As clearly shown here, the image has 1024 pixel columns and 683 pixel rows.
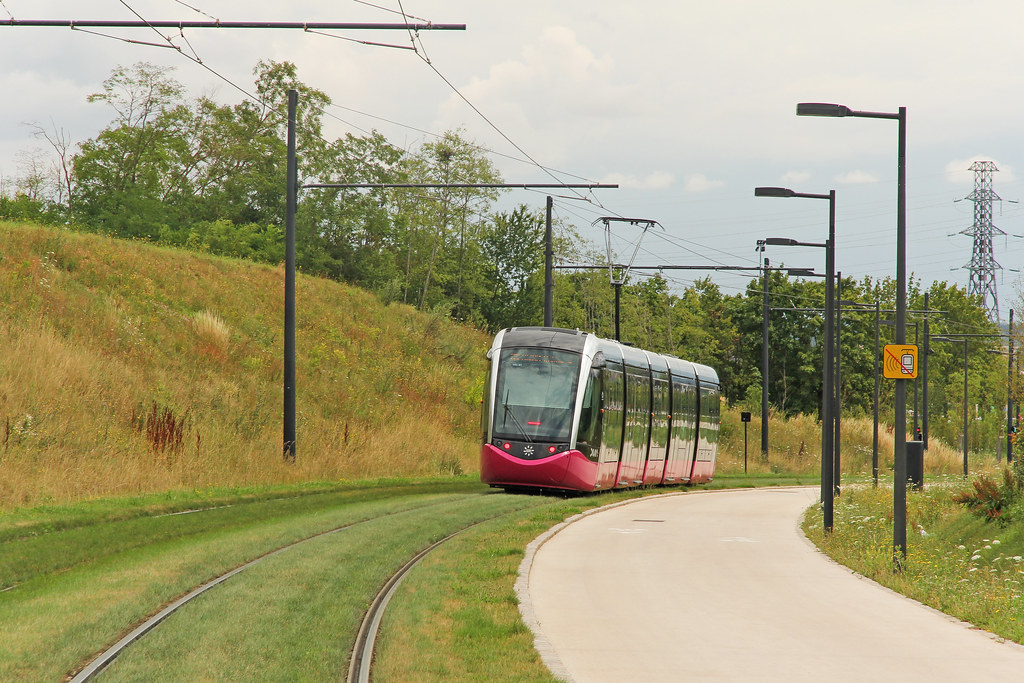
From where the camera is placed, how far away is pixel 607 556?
1551 cm

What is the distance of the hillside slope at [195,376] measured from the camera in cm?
2255

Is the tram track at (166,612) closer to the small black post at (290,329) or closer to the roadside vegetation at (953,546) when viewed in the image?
the roadside vegetation at (953,546)

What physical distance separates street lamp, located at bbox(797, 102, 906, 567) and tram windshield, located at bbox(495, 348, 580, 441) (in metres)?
10.5

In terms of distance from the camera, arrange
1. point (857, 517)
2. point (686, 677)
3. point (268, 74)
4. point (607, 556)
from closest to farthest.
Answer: point (686, 677), point (607, 556), point (857, 517), point (268, 74)

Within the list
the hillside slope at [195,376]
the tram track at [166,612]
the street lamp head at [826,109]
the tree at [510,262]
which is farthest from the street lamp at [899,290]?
the tree at [510,262]

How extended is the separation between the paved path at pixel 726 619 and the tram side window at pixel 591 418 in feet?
20.3

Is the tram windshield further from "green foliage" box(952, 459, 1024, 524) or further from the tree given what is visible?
the tree

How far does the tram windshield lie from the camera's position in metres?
24.5

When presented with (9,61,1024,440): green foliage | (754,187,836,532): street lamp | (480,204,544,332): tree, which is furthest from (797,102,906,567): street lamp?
(480,204,544,332): tree

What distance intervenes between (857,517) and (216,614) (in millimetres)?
15093

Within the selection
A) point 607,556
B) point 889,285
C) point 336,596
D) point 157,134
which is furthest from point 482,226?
point 336,596

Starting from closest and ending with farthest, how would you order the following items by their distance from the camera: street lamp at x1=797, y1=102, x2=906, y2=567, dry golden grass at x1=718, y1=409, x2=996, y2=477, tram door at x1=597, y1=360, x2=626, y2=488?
street lamp at x1=797, y1=102, x2=906, y2=567 < tram door at x1=597, y1=360, x2=626, y2=488 < dry golden grass at x1=718, y1=409, x2=996, y2=477

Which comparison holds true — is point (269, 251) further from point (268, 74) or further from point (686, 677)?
point (686, 677)

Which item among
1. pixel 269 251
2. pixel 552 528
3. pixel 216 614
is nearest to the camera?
pixel 216 614
